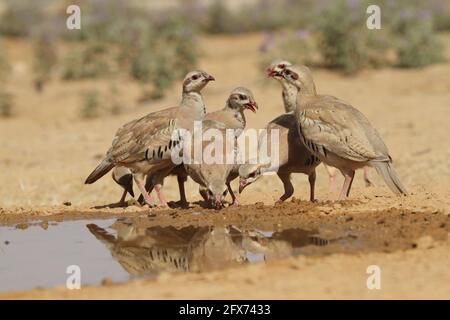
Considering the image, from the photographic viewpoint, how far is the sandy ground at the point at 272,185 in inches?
256

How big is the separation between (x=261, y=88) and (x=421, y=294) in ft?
57.5

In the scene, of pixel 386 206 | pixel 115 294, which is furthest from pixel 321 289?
pixel 386 206

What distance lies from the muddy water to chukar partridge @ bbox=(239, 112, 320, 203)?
1.16 m

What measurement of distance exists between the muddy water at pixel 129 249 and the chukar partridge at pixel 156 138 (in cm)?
107

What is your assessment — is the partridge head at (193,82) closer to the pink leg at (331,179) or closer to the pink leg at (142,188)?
the pink leg at (142,188)

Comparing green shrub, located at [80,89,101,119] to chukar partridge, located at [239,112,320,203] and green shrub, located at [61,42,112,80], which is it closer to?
green shrub, located at [61,42,112,80]

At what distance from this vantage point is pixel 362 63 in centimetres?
2631

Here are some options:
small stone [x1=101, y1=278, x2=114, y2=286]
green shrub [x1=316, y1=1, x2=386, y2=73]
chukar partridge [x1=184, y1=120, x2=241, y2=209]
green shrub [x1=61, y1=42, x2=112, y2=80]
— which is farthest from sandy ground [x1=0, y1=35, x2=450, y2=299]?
green shrub [x1=61, y1=42, x2=112, y2=80]

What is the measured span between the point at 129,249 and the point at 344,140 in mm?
2690

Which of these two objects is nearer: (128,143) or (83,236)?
(83,236)

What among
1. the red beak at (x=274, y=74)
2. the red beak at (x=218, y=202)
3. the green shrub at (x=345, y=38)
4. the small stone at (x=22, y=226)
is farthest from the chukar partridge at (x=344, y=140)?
the green shrub at (x=345, y=38)

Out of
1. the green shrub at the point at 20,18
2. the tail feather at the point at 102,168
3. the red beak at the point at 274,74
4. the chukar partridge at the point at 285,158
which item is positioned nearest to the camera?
the chukar partridge at the point at 285,158
